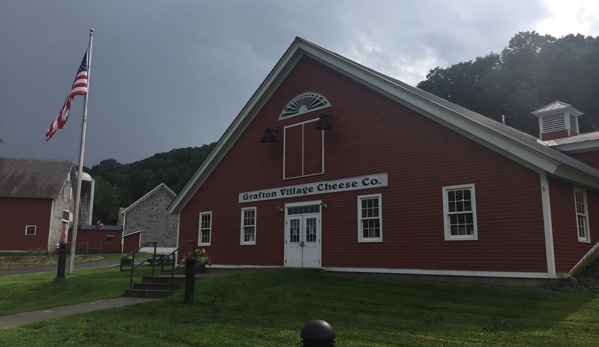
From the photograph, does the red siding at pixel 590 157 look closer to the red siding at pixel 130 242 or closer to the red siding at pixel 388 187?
the red siding at pixel 388 187

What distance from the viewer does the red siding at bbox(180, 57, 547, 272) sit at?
41.1 ft

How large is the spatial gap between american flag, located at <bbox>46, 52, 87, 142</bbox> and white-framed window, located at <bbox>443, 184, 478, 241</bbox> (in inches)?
592

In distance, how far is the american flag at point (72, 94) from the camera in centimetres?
2020

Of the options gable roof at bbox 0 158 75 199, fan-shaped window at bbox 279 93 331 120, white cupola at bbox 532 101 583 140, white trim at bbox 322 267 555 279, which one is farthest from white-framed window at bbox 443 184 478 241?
gable roof at bbox 0 158 75 199

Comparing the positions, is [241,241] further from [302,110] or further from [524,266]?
[524,266]

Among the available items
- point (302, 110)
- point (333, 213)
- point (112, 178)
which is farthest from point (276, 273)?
point (112, 178)

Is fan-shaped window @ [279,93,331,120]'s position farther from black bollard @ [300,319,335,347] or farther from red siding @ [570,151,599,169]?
black bollard @ [300,319,335,347]

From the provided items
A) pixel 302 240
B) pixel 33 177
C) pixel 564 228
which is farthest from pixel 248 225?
pixel 33 177

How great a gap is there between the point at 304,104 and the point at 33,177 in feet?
94.5

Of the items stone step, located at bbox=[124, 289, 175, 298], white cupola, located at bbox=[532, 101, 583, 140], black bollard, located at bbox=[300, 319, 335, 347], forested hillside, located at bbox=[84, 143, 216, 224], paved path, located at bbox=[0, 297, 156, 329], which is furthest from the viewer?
forested hillside, located at bbox=[84, 143, 216, 224]

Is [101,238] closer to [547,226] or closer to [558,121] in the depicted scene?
[558,121]

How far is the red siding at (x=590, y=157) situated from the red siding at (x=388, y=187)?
6092 mm

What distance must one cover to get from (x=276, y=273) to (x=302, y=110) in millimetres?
6490

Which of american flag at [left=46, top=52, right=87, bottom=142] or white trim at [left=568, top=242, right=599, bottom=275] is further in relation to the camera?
american flag at [left=46, top=52, right=87, bottom=142]
